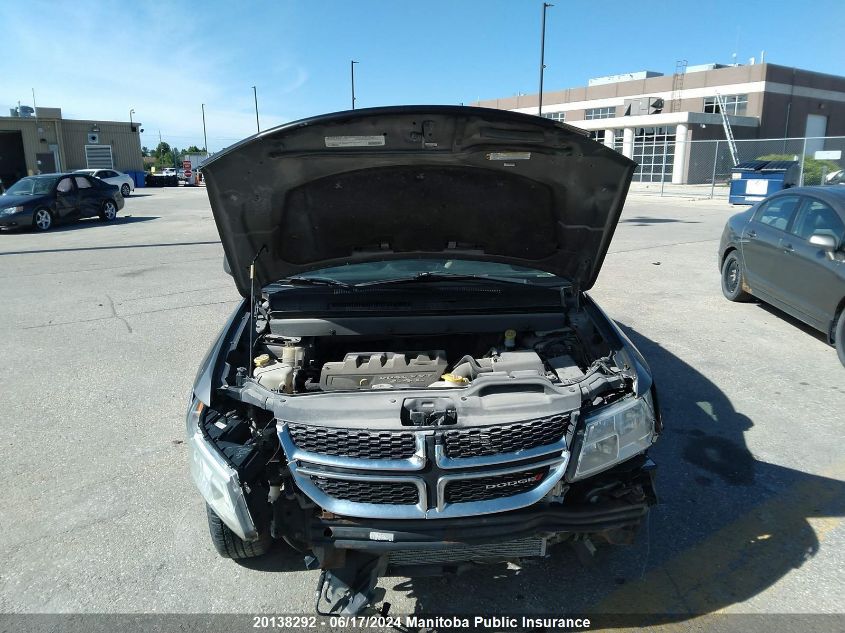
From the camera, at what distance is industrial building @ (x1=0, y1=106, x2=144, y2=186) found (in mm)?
40062

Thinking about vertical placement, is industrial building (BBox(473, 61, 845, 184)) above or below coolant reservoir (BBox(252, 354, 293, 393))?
above

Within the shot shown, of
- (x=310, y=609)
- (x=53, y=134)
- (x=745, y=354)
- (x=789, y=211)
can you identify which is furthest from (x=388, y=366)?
(x=53, y=134)

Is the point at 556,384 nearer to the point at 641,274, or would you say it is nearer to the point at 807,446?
the point at 807,446

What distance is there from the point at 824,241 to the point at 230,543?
577 centimetres

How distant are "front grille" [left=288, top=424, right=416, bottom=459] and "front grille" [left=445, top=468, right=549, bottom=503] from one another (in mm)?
232

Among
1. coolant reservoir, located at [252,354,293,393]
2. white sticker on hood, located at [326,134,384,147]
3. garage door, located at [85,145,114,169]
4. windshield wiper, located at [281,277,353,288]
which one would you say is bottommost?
coolant reservoir, located at [252,354,293,393]

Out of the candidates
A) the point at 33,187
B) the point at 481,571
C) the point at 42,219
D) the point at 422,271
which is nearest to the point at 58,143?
the point at 33,187

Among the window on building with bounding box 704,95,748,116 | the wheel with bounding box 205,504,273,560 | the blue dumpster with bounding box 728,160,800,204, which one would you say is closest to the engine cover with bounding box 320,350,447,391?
the wheel with bounding box 205,504,273,560

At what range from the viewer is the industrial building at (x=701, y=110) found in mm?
37000

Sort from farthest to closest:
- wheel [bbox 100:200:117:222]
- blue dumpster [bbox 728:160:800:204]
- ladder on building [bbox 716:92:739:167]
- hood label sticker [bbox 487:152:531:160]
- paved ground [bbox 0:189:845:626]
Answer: ladder on building [bbox 716:92:739:167]
blue dumpster [bbox 728:160:800:204]
wheel [bbox 100:200:117:222]
hood label sticker [bbox 487:152:531:160]
paved ground [bbox 0:189:845:626]

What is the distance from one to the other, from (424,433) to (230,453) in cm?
79

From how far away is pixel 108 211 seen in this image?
1873 centimetres

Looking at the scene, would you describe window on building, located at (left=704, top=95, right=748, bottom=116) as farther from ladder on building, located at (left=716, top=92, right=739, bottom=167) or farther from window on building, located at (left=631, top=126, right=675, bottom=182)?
window on building, located at (left=631, top=126, right=675, bottom=182)

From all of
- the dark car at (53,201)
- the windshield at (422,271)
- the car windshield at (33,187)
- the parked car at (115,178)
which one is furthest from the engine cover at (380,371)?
the parked car at (115,178)
